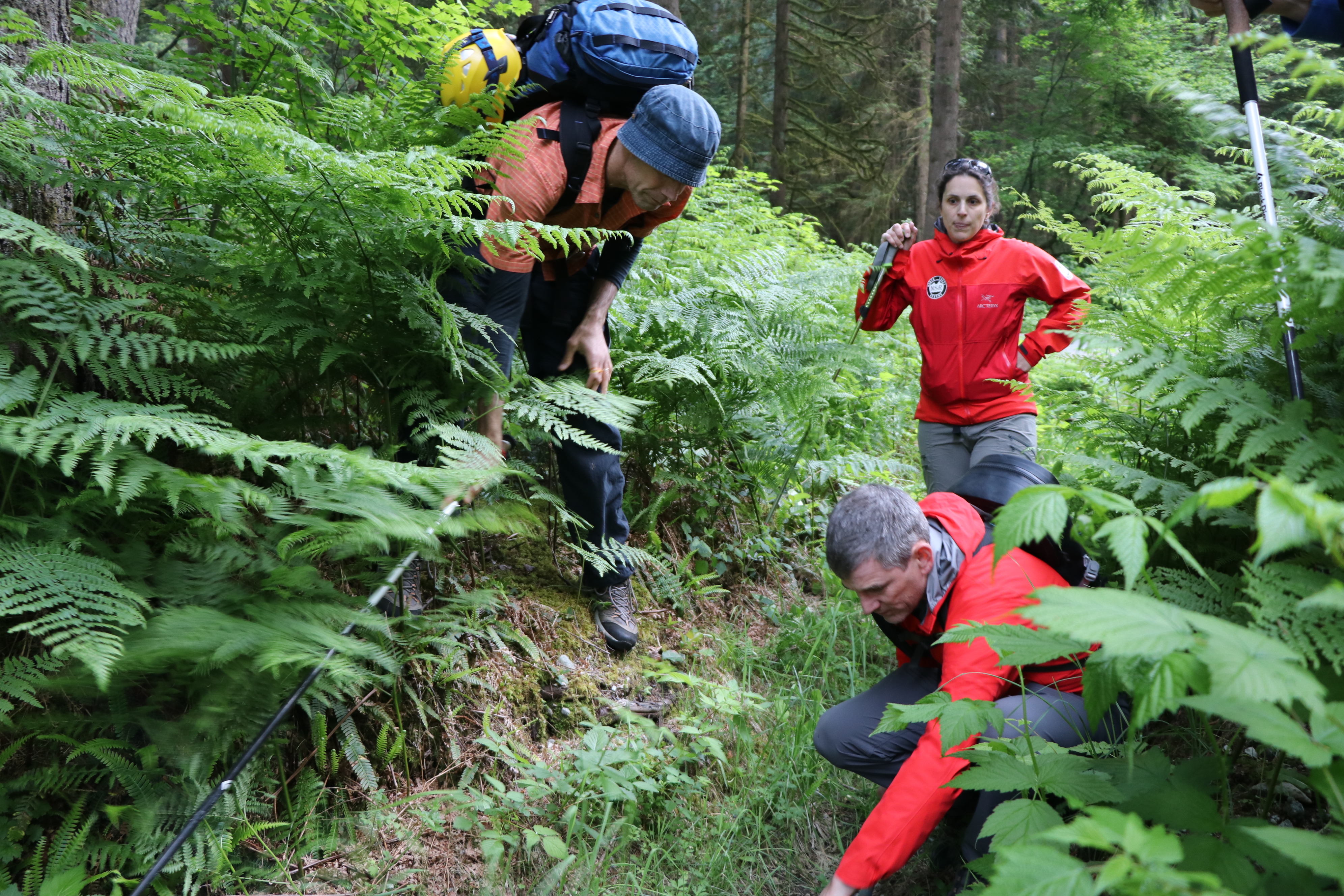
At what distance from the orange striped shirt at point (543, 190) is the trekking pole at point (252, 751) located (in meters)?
0.98

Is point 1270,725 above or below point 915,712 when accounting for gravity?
above

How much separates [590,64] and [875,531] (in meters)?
1.98

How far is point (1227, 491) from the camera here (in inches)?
40.5

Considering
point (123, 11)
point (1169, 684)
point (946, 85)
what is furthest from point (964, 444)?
point (946, 85)

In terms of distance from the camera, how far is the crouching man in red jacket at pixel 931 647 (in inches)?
85.0

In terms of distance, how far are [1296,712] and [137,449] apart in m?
2.58

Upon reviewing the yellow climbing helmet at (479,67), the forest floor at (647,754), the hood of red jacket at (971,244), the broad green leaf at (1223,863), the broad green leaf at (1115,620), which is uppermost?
the yellow climbing helmet at (479,67)

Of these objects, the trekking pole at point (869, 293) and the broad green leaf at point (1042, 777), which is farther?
the trekking pole at point (869, 293)

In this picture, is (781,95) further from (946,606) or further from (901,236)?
(946,606)

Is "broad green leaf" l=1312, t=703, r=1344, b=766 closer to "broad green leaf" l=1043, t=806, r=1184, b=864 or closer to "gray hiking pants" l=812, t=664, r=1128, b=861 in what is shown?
"broad green leaf" l=1043, t=806, r=1184, b=864

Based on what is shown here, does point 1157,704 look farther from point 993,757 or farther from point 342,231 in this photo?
point 342,231

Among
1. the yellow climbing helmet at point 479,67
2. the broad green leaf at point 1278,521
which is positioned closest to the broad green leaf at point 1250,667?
the broad green leaf at point 1278,521

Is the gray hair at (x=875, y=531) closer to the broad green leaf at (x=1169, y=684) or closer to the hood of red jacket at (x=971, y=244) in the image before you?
the broad green leaf at (x=1169, y=684)

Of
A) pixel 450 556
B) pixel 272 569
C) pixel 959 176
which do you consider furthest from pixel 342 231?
pixel 959 176
